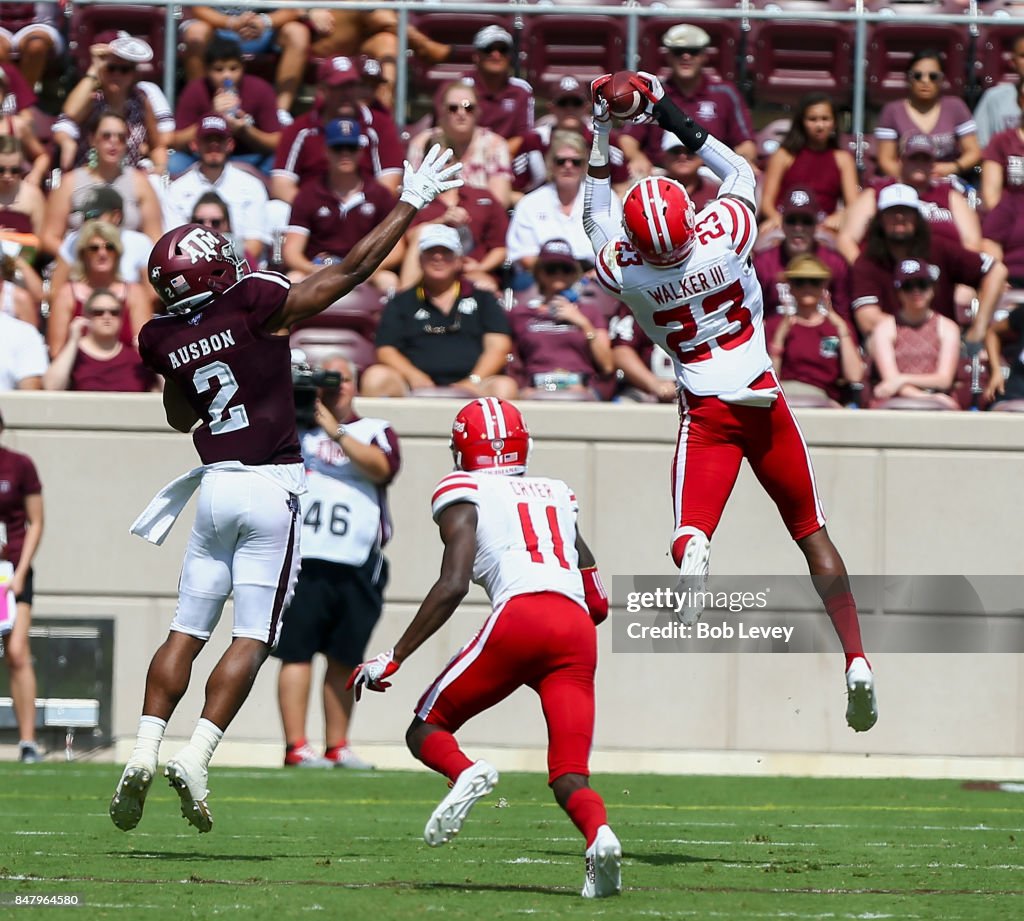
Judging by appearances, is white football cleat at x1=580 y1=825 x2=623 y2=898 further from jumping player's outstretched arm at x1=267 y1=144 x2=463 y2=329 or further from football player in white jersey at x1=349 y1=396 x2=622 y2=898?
jumping player's outstretched arm at x1=267 y1=144 x2=463 y2=329

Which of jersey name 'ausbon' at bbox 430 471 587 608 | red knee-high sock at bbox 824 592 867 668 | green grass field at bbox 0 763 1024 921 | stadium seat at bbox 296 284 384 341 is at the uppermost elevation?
stadium seat at bbox 296 284 384 341

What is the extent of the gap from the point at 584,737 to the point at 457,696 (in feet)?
1.60

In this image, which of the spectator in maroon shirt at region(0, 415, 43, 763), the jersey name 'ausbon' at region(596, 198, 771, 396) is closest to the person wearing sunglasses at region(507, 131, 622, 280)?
the spectator in maroon shirt at region(0, 415, 43, 763)

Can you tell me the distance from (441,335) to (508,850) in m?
5.13

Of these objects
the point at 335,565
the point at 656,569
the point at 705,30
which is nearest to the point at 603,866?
the point at 335,565

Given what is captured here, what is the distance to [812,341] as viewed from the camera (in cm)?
1211

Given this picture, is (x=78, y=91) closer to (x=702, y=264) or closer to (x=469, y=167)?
(x=469, y=167)

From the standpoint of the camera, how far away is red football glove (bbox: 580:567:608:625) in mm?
6766

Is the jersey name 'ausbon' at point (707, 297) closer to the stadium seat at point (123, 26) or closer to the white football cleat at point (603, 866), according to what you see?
the white football cleat at point (603, 866)

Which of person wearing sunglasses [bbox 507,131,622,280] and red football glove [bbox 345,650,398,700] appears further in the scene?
person wearing sunglasses [bbox 507,131,622,280]

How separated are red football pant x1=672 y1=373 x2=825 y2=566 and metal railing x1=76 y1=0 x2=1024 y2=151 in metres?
6.10

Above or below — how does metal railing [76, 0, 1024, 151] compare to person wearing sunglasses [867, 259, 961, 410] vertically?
above

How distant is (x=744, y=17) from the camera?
13.7m

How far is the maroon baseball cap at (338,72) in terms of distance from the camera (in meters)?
13.3
